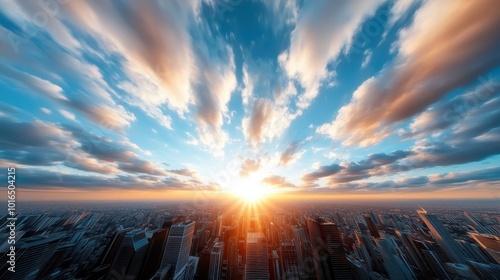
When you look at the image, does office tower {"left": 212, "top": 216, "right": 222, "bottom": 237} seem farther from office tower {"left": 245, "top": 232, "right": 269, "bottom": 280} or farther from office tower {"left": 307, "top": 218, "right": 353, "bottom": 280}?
office tower {"left": 307, "top": 218, "right": 353, "bottom": 280}

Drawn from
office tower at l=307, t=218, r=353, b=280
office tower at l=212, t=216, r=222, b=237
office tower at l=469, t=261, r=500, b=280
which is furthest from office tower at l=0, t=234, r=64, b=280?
office tower at l=469, t=261, r=500, b=280

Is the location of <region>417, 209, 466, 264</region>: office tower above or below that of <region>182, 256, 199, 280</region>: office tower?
above

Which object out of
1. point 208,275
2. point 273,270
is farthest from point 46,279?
point 273,270

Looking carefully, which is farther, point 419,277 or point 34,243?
point 419,277

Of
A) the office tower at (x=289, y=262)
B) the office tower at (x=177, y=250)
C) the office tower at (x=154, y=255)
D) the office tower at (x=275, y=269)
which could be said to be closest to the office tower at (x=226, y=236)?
the office tower at (x=177, y=250)

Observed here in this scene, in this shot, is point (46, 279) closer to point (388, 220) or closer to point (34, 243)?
point (34, 243)

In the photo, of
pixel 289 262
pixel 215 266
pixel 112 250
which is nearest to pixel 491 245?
pixel 289 262

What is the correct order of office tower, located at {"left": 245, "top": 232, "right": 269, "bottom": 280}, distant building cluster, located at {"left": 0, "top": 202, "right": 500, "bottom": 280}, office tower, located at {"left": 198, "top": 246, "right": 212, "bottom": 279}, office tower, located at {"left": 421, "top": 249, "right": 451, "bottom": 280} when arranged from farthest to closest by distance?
office tower, located at {"left": 198, "top": 246, "right": 212, "bottom": 279}
office tower, located at {"left": 421, "top": 249, "right": 451, "bottom": 280}
office tower, located at {"left": 245, "top": 232, "right": 269, "bottom": 280}
distant building cluster, located at {"left": 0, "top": 202, "right": 500, "bottom": 280}
